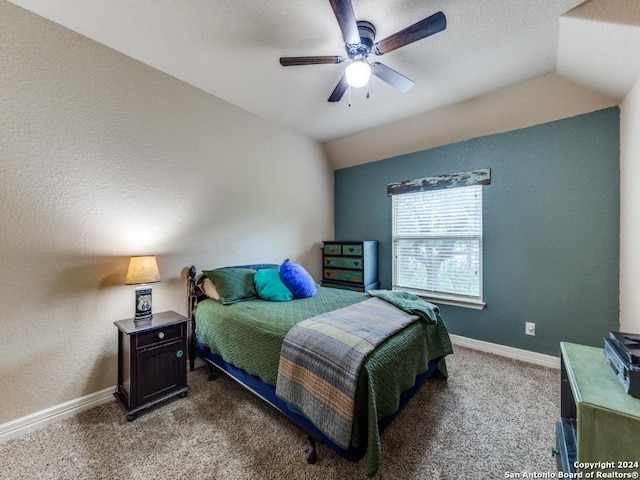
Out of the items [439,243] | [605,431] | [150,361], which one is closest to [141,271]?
[150,361]

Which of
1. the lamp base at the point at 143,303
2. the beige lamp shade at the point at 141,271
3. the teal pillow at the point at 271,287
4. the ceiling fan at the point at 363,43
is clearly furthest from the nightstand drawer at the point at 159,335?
the ceiling fan at the point at 363,43

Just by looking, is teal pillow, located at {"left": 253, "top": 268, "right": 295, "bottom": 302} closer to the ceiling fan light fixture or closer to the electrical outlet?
the ceiling fan light fixture

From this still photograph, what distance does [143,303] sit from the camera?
2055 mm

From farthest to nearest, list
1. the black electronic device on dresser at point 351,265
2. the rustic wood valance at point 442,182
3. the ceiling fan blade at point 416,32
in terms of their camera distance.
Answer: the black electronic device on dresser at point 351,265 → the rustic wood valance at point 442,182 → the ceiling fan blade at point 416,32

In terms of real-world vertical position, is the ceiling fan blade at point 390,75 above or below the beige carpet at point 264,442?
above

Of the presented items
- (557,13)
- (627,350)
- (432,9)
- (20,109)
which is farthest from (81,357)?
(557,13)

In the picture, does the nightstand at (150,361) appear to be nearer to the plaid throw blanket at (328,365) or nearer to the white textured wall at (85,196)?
the white textured wall at (85,196)

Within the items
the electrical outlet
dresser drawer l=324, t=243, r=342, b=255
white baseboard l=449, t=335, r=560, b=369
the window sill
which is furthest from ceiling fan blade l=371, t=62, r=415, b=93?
white baseboard l=449, t=335, r=560, b=369

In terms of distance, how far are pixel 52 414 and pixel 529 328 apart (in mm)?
4103

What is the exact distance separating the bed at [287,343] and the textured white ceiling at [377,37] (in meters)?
1.88

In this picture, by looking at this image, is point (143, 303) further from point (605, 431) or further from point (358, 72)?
point (605, 431)

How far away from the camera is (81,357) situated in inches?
75.8

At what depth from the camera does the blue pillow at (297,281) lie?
2584 mm

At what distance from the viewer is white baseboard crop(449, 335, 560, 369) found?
2.50m
